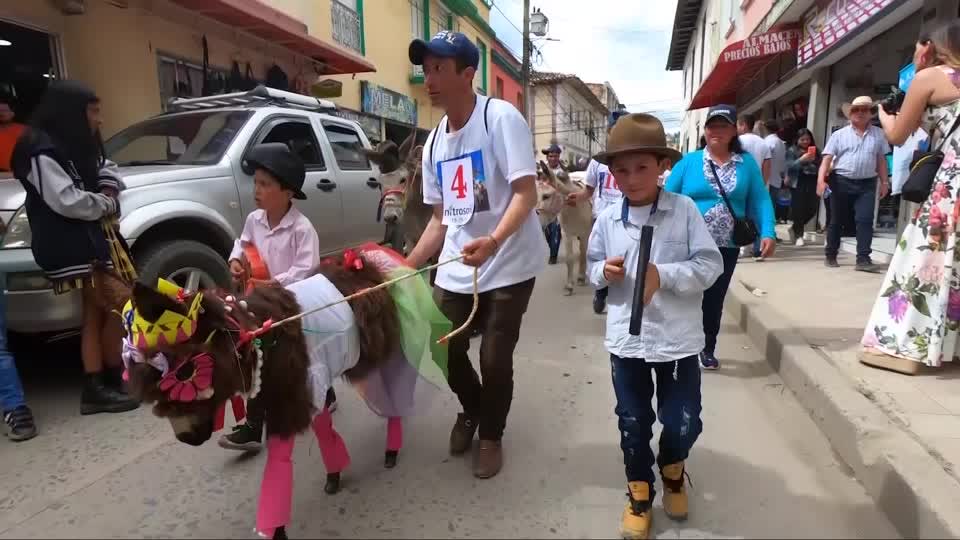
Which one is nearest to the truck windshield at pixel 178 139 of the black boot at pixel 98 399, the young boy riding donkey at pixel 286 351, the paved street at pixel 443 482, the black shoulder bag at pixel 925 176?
the black boot at pixel 98 399

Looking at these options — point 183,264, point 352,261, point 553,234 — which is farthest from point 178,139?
point 553,234

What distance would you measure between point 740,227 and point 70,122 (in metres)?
4.22

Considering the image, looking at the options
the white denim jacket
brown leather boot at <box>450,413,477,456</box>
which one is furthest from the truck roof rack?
the white denim jacket

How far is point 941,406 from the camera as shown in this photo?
10.0 ft

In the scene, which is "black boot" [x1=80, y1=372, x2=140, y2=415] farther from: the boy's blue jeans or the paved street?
the boy's blue jeans

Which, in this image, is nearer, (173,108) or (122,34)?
(173,108)

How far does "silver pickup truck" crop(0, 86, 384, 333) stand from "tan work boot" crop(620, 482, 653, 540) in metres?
2.40

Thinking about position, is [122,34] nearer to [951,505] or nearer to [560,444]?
[560,444]

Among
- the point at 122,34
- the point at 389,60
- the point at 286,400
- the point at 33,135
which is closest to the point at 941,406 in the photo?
the point at 286,400

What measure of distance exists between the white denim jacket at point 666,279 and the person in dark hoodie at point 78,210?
9.44 feet

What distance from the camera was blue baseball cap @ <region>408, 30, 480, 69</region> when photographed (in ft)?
8.51

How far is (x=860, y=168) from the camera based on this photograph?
21.8 feet

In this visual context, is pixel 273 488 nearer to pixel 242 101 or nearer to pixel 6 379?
pixel 6 379

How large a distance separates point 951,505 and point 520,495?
167cm
